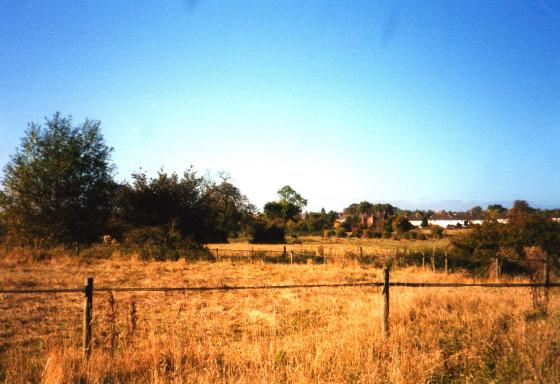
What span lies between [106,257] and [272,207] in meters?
73.7

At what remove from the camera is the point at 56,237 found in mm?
26000

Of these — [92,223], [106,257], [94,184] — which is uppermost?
[94,184]

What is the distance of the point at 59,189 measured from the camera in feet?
85.9

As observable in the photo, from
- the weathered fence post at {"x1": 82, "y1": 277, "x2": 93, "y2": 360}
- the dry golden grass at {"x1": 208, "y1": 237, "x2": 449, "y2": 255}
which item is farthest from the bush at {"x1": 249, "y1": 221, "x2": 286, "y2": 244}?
the weathered fence post at {"x1": 82, "y1": 277, "x2": 93, "y2": 360}

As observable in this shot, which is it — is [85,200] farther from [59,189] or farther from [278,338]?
[278,338]

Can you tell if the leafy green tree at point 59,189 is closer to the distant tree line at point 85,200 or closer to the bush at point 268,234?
the distant tree line at point 85,200

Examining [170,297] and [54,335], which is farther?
[170,297]

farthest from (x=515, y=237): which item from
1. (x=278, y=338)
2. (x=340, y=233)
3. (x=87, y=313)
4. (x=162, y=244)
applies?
(x=340, y=233)

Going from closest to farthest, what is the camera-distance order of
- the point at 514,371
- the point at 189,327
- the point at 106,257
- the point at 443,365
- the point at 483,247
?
the point at 514,371, the point at 443,365, the point at 189,327, the point at 483,247, the point at 106,257

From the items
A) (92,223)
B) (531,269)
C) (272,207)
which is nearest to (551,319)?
(531,269)

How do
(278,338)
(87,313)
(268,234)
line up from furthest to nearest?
(268,234) < (278,338) < (87,313)

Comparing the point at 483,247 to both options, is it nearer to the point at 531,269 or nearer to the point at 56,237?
the point at 531,269

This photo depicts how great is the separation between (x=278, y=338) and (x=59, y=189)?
80.4 ft

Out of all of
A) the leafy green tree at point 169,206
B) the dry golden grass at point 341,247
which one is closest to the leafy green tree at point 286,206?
the dry golden grass at point 341,247
